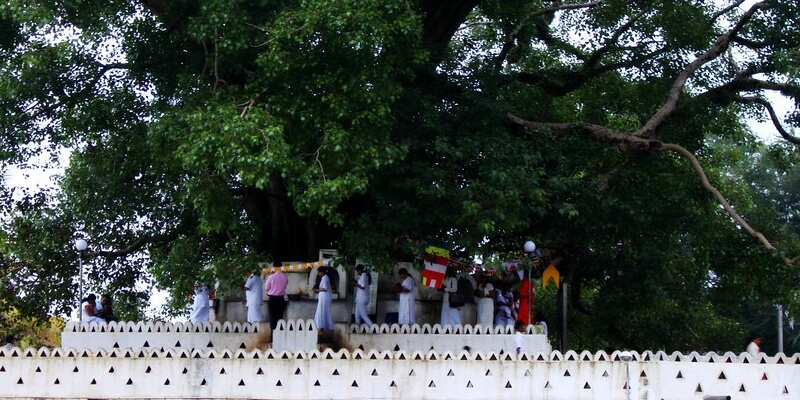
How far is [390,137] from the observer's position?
18703mm

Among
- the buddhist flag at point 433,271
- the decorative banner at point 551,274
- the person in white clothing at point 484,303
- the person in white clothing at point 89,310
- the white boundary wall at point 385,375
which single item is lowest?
the white boundary wall at point 385,375

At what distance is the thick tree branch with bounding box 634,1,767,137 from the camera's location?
68.7ft

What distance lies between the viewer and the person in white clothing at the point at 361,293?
19.9 m

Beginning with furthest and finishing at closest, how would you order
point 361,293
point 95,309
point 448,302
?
point 95,309
point 448,302
point 361,293

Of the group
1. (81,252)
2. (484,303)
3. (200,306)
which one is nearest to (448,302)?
(484,303)

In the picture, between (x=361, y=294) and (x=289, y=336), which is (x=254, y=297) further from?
(x=361, y=294)

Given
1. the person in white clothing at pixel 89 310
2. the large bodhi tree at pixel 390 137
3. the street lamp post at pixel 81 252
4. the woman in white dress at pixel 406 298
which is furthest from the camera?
the person in white clothing at pixel 89 310

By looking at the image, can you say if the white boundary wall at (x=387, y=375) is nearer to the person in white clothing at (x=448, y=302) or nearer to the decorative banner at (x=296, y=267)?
the decorative banner at (x=296, y=267)

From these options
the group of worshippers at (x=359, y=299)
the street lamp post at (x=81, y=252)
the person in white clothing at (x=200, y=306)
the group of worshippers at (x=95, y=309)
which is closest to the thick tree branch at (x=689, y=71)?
the group of worshippers at (x=359, y=299)

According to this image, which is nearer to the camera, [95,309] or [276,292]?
[276,292]

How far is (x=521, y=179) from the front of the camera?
18828 mm

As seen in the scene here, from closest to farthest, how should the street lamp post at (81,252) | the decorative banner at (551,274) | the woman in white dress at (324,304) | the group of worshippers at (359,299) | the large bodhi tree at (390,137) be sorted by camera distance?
1. the large bodhi tree at (390,137)
2. the woman in white dress at (324,304)
3. the group of worshippers at (359,299)
4. the street lamp post at (81,252)
5. the decorative banner at (551,274)

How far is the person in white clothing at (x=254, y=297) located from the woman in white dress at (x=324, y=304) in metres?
1.07

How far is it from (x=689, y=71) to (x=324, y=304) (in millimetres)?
7373
